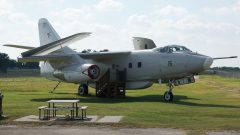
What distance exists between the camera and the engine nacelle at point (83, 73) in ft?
101

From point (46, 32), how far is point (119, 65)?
29.3ft

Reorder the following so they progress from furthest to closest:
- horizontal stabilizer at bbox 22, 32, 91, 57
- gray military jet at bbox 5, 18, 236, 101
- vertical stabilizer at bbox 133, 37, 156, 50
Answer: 1. vertical stabilizer at bbox 133, 37, 156, 50
2. horizontal stabilizer at bbox 22, 32, 91, 57
3. gray military jet at bbox 5, 18, 236, 101

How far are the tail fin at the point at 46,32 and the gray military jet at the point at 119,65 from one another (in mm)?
2803

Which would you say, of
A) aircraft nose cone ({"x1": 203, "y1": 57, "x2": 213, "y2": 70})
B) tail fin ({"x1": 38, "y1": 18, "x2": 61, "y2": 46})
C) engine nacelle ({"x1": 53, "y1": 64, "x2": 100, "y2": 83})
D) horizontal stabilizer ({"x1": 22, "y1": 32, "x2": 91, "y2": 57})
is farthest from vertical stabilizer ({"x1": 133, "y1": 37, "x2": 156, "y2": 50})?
aircraft nose cone ({"x1": 203, "y1": 57, "x2": 213, "y2": 70})

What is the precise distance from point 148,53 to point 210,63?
5.08 meters

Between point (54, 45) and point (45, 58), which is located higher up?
point (54, 45)

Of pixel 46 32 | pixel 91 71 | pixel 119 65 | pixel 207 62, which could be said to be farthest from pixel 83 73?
pixel 207 62

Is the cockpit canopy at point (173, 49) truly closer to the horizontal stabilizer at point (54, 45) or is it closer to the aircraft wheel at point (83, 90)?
the horizontal stabilizer at point (54, 45)

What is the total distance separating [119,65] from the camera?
32.5 m

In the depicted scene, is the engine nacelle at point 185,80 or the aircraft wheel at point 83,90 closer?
the engine nacelle at point 185,80

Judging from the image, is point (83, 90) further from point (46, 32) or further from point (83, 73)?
point (46, 32)

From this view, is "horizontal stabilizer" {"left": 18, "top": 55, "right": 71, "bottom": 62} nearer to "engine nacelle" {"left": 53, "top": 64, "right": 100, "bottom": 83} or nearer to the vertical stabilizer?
"engine nacelle" {"left": 53, "top": 64, "right": 100, "bottom": 83}

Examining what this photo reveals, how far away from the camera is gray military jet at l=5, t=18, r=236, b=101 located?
92.0ft

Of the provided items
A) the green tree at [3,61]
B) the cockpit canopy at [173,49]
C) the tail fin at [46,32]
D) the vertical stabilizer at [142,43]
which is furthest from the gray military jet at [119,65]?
the green tree at [3,61]
